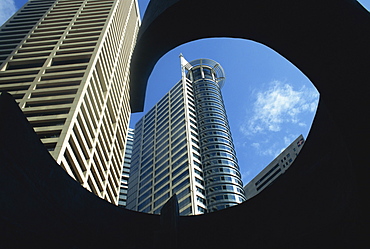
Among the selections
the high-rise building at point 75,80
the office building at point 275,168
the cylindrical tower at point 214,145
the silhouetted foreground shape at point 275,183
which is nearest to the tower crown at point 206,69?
the cylindrical tower at point 214,145

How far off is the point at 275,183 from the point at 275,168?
80.0 m

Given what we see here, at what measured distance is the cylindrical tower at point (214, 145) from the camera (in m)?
54.0

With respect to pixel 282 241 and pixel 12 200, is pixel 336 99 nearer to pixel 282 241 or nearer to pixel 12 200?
pixel 282 241

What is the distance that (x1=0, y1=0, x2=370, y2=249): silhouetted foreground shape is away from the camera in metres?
4.42

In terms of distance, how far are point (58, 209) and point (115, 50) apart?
46348mm

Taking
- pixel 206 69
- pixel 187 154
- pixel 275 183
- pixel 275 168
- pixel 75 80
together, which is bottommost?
pixel 275 183

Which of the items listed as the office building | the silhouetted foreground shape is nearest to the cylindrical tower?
the office building

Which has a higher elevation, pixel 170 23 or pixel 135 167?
pixel 135 167

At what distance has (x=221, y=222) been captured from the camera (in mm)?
8430

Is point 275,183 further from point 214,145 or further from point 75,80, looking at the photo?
point 214,145

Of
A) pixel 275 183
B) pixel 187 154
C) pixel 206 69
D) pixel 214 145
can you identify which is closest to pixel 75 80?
pixel 187 154

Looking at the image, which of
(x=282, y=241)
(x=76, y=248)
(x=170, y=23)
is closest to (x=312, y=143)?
(x=282, y=241)

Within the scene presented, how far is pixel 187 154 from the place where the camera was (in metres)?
59.9

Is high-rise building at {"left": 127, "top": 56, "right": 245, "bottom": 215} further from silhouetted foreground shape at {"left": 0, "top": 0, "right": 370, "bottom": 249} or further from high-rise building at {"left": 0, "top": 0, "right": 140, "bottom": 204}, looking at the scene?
silhouetted foreground shape at {"left": 0, "top": 0, "right": 370, "bottom": 249}
